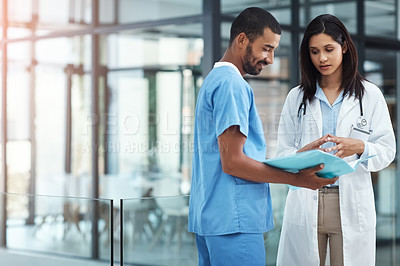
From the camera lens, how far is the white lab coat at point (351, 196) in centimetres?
214

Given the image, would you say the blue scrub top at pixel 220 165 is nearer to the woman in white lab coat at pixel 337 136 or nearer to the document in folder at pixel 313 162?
the document in folder at pixel 313 162

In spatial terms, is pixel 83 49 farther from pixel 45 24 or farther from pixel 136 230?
pixel 136 230

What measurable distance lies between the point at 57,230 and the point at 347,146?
274cm

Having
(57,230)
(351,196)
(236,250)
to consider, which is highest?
(351,196)

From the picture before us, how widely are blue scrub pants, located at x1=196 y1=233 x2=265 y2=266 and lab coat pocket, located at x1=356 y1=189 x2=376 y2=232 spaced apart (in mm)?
494

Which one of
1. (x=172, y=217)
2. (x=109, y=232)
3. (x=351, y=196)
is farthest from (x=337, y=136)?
(x=172, y=217)

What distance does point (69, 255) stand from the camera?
3.55 meters

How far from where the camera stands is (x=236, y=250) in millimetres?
1815

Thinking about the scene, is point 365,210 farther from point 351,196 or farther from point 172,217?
point 172,217

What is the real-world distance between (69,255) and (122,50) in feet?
7.36

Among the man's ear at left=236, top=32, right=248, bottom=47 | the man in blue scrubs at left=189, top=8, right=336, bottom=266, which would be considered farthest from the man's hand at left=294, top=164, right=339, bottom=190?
the man's ear at left=236, top=32, right=248, bottom=47

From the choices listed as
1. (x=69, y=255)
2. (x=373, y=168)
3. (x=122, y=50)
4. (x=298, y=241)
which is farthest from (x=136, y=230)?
(x=122, y=50)

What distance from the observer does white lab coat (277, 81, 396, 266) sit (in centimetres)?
214

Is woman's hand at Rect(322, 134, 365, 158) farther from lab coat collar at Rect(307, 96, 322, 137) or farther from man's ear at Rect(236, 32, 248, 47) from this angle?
man's ear at Rect(236, 32, 248, 47)
